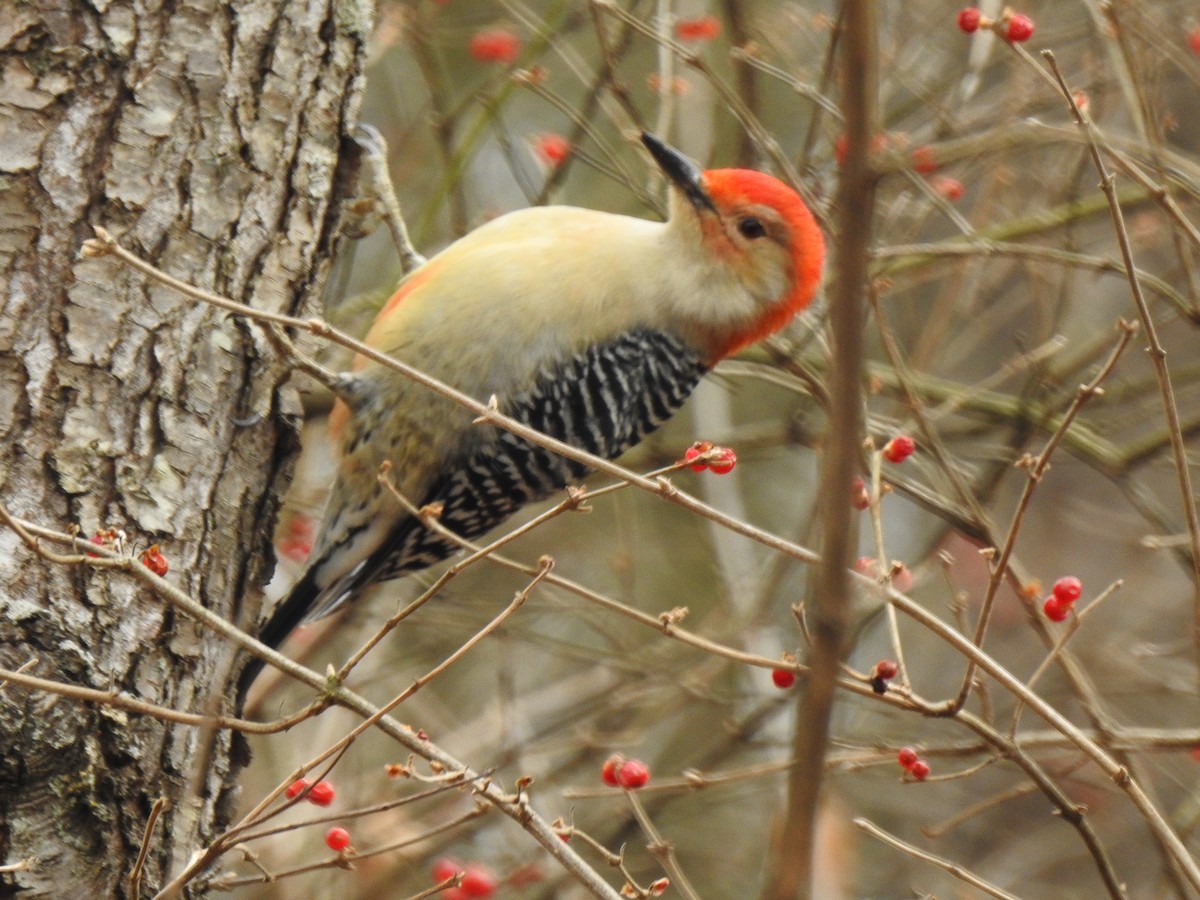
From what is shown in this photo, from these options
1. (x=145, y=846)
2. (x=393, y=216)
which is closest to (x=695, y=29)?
(x=393, y=216)

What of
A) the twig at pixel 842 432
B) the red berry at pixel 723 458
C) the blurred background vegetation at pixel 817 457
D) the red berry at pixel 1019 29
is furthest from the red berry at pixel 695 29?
the twig at pixel 842 432

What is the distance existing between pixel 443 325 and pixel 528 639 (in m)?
1.38

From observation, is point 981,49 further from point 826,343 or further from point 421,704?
point 421,704

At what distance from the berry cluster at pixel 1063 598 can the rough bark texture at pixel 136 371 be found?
1817 mm

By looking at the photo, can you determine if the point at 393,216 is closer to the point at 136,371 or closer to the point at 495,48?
the point at 495,48

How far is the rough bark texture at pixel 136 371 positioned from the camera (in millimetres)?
2648

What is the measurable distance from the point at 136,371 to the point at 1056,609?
2.07m

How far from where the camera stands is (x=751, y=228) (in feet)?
15.1

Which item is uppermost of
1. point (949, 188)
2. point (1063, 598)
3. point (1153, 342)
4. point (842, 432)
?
point (842, 432)

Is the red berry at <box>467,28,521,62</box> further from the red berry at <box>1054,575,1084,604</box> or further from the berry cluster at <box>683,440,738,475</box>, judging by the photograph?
the red berry at <box>1054,575,1084,604</box>

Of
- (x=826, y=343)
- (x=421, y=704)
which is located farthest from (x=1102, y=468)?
(x=421, y=704)

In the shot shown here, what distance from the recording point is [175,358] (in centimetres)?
303

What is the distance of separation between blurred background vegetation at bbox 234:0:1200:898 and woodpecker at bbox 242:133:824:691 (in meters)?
0.22

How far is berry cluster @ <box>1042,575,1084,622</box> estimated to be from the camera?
116 inches
